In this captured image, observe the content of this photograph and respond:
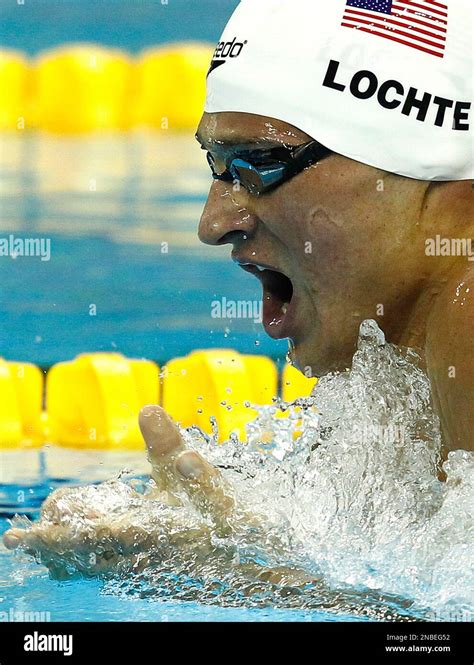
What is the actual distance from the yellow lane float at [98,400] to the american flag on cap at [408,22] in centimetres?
212

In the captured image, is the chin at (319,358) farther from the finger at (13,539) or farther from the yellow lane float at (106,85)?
the yellow lane float at (106,85)

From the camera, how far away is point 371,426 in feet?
5.38

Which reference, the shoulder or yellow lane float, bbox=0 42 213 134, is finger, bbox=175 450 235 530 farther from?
yellow lane float, bbox=0 42 213 134

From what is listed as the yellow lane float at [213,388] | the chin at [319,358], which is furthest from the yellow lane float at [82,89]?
the chin at [319,358]

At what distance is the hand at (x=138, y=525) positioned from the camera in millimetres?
1549

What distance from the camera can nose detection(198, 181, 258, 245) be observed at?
1.46m

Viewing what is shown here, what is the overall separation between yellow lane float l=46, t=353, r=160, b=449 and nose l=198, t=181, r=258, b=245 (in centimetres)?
196

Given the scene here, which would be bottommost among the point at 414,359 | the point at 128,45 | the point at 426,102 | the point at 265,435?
the point at 265,435

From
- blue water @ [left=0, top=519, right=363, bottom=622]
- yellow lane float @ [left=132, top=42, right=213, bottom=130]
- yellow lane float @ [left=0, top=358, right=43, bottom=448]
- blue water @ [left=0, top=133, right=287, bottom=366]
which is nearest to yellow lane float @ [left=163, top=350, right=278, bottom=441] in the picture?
blue water @ [left=0, top=133, right=287, bottom=366]

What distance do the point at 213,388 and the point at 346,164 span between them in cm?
211

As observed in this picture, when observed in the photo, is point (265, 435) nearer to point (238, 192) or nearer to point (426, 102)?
point (238, 192)

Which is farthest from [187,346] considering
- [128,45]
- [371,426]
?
[371,426]

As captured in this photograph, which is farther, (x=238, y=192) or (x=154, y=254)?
(x=154, y=254)
